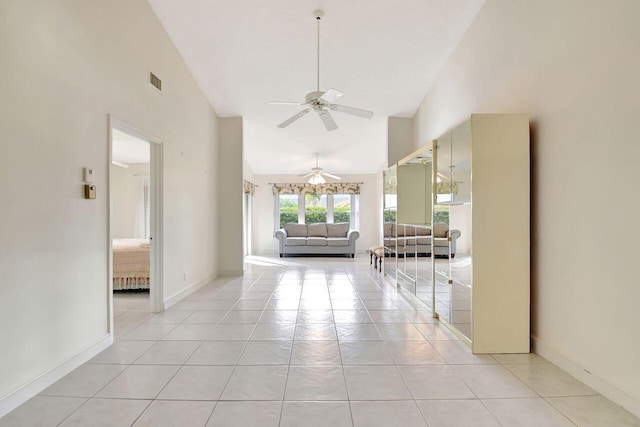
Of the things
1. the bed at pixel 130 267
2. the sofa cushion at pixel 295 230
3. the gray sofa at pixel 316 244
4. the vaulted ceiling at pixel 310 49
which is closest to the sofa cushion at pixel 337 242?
the gray sofa at pixel 316 244

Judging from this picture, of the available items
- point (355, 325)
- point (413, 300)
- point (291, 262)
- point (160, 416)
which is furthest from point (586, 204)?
point (291, 262)

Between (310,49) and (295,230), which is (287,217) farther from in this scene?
(310,49)

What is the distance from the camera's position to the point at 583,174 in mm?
2158

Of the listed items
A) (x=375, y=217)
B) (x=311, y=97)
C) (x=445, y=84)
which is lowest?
(x=375, y=217)

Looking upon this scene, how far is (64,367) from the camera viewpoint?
7.46 ft

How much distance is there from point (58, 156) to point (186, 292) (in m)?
2.61

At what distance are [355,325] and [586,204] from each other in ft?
6.96

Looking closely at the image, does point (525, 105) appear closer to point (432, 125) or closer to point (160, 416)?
point (432, 125)

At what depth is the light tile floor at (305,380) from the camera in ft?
5.92

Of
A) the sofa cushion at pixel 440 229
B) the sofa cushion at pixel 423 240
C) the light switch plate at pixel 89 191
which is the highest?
the light switch plate at pixel 89 191

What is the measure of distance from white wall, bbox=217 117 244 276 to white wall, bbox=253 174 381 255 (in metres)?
3.84

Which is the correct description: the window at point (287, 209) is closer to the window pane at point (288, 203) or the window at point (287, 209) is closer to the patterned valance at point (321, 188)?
the window pane at point (288, 203)

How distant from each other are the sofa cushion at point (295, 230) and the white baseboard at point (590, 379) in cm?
680

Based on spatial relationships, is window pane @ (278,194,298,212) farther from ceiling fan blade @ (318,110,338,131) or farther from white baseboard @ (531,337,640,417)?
white baseboard @ (531,337,640,417)
